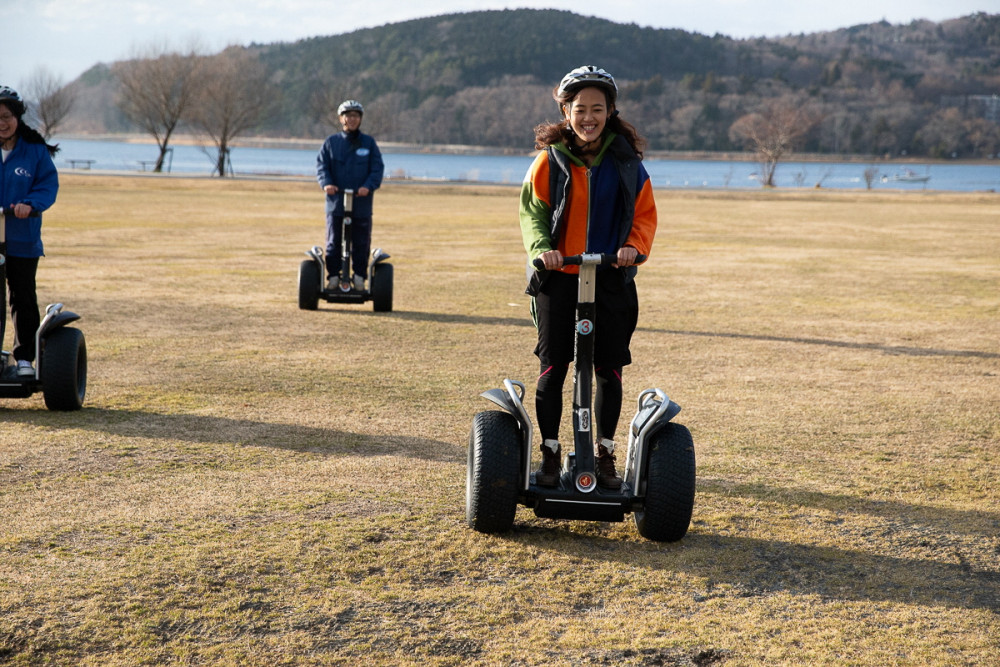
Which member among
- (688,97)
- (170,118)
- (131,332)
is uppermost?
(688,97)

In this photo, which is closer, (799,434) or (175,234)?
(799,434)

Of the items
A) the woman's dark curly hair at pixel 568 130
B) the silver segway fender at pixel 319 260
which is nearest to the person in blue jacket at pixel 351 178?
the silver segway fender at pixel 319 260

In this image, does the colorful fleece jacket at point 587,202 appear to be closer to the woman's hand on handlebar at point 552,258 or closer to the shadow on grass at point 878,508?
the woman's hand on handlebar at point 552,258

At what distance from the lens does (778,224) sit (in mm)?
29594

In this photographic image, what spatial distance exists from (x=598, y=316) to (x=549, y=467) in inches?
29.3

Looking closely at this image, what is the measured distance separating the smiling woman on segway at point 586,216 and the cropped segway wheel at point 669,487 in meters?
0.21

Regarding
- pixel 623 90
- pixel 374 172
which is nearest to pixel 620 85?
pixel 623 90

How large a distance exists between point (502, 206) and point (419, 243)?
53.0 feet

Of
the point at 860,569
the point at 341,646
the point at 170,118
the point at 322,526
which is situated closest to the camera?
the point at 341,646

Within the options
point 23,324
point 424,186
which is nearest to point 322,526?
point 23,324

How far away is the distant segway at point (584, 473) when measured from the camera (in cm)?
440

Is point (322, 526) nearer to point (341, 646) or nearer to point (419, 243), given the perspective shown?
point (341, 646)

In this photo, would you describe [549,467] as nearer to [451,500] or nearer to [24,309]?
[451,500]

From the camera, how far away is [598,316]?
4562mm
